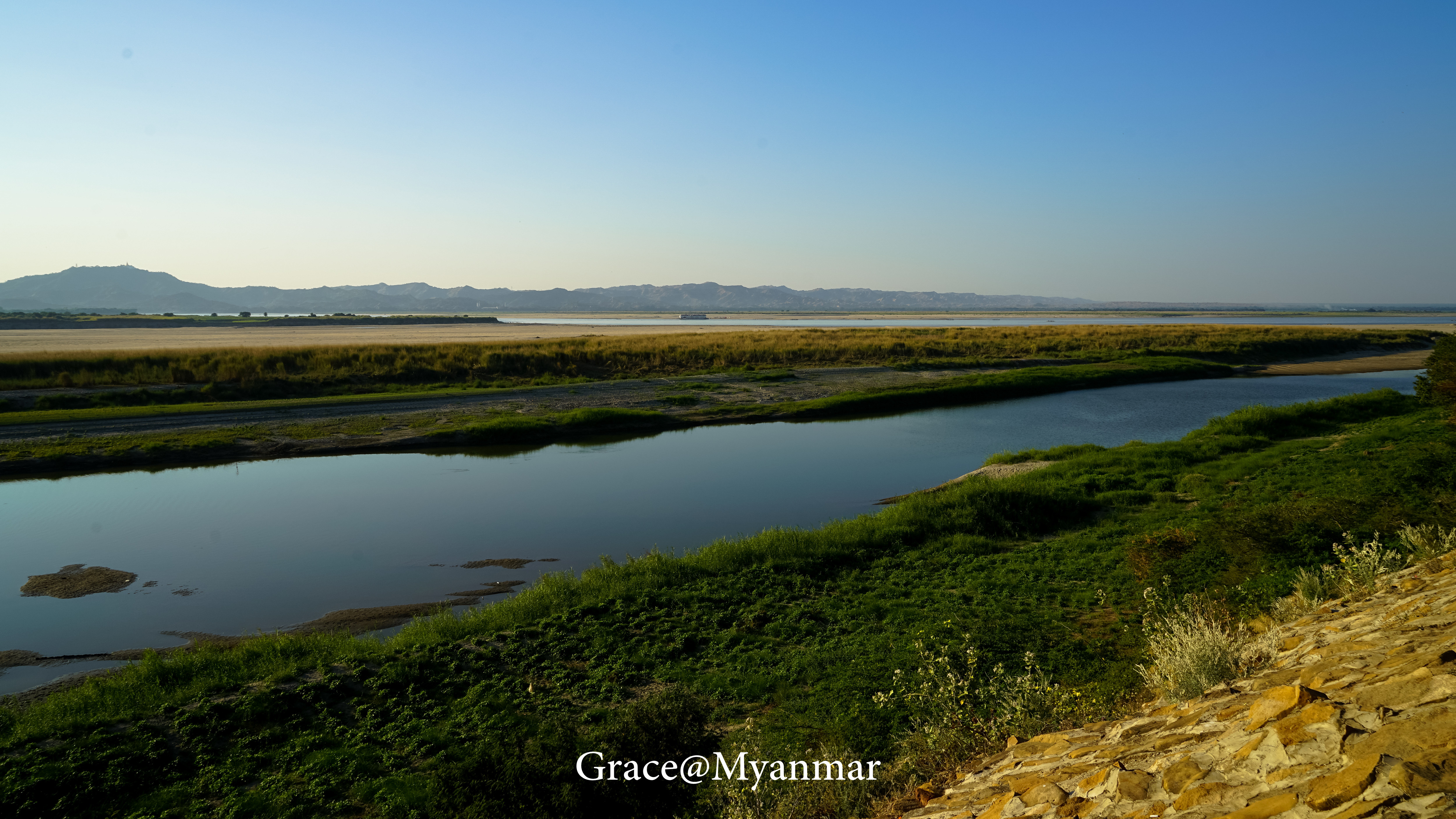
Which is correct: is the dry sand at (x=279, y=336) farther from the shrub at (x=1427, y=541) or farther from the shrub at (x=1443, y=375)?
the shrub at (x=1443, y=375)

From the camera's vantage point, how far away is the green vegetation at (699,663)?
6.25 metres

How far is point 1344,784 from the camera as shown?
8.71ft

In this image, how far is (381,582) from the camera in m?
14.2

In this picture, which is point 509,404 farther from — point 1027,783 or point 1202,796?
point 1202,796

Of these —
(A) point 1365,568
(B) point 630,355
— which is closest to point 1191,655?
(A) point 1365,568

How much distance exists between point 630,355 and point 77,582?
38.2m

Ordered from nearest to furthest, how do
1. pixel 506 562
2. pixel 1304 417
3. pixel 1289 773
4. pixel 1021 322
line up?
pixel 1289 773
pixel 506 562
pixel 1304 417
pixel 1021 322

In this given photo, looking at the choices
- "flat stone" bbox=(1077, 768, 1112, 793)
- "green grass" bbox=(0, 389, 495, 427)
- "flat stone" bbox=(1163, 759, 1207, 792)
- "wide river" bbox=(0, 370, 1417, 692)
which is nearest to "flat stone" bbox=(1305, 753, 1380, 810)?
"flat stone" bbox=(1163, 759, 1207, 792)

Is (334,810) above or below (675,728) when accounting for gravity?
below

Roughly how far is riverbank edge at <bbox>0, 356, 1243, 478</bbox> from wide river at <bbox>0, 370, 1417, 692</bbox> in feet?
3.51

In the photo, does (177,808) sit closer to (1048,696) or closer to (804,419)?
(1048,696)

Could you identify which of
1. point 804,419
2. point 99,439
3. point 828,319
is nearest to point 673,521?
point 804,419

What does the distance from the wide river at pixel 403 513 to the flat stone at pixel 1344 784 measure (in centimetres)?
1308

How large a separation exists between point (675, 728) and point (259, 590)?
1145cm
